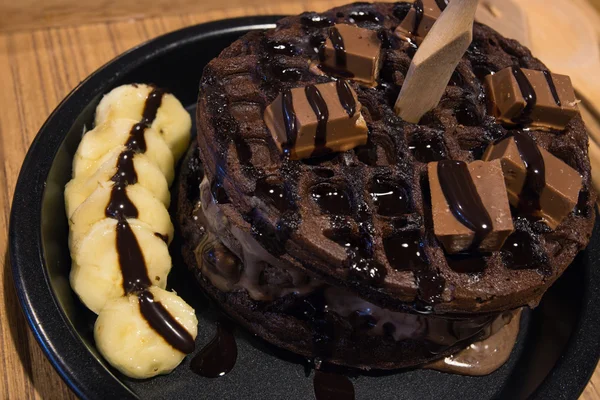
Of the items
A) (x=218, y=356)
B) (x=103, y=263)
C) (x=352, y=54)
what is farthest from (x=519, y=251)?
(x=103, y=263)

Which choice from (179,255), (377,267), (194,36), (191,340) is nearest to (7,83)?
(194,36)

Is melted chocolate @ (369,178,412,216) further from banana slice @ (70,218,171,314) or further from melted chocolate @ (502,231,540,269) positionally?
banana slice @ (70,218,171,314)

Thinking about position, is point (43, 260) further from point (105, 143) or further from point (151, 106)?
point (151, 106)

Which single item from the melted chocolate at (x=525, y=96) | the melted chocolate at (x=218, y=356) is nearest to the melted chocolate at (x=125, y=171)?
the melted chocolate at (x=218, y=356)

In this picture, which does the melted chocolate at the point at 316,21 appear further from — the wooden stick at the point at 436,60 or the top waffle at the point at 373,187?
the wooden stick at the point at 436,60

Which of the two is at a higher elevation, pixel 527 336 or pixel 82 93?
pixel 82 93

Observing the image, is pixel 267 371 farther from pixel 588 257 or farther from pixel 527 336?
pixel 588 257
